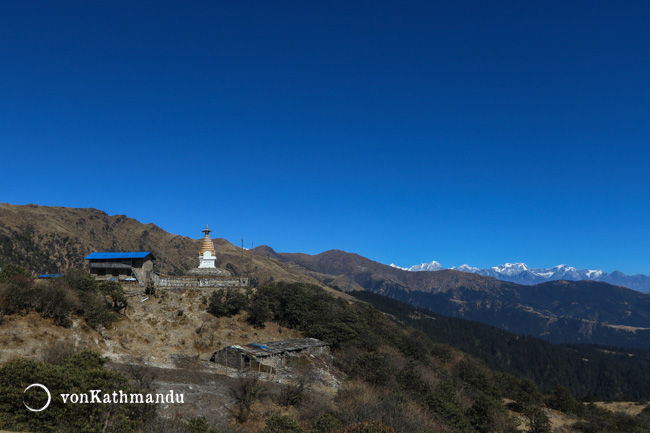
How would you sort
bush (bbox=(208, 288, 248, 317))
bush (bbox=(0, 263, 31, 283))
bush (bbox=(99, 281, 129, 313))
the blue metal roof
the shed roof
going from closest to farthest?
bush (bbox=(0, 263, 31, 283)) → the shed roof → bush (bbox=(99, 281, 129, 313)) → bush (bbox=(208, 288, 248, 317)) → the blue metal roof

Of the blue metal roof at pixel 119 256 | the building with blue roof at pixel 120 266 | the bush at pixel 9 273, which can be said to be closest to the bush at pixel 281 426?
the bush at pixel 9 273

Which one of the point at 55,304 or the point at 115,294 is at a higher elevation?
the point at 115,294

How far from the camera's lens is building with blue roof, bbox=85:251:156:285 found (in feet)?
176

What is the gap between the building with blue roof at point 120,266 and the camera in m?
53.6

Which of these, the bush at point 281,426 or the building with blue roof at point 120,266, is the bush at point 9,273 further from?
the bush at point 281,426

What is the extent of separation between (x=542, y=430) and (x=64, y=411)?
1655 inches

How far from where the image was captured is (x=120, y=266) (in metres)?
53.6

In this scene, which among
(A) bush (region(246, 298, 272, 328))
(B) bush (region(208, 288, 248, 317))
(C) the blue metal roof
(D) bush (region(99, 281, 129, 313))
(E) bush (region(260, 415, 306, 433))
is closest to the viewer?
(E) bush (region(260, 415, 306, 433))

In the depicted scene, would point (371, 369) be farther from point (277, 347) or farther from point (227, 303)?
point (227, 303)

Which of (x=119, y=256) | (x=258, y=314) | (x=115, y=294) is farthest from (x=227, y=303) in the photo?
(x=119, y=256)

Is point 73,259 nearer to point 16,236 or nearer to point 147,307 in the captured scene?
point 16,236

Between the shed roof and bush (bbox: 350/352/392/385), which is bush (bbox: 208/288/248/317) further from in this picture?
bush (bbox: 350/352/392/385)

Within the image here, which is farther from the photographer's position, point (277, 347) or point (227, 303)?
point (227, 303)

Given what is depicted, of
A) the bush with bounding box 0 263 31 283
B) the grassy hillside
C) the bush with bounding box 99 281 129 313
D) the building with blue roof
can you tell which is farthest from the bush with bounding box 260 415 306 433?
the grassy hillside
